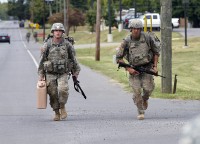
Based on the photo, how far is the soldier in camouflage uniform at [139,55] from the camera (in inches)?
459

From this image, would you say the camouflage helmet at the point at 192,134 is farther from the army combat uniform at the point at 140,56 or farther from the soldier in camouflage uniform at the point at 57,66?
the army combat uniform at the point at 140,56

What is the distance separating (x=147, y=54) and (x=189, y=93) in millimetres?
6086

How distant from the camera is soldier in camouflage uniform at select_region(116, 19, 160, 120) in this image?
38.2 feet

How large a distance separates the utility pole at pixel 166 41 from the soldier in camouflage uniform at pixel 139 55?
5335mm

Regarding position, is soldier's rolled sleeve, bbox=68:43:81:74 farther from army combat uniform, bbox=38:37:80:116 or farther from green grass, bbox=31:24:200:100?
green grass, bbox=31:24:200:100

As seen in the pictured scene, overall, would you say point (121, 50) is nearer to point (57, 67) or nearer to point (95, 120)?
point (57, 67)

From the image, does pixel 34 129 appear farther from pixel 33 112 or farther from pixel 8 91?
pixel 8 91

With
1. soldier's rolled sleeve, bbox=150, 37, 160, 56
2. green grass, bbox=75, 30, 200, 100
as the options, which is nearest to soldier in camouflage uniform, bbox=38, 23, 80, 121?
soldier's rolled sleeve, bbox=150, 37, 160, 56

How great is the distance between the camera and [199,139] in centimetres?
260

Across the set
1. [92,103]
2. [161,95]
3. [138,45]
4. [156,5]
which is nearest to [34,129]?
[138,45]

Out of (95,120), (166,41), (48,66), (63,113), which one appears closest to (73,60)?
(48,66)

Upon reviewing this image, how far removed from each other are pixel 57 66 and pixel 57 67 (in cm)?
2

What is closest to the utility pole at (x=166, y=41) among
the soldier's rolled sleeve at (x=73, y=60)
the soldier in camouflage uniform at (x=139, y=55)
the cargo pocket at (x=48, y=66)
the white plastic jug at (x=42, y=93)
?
the soldier in camouflage uniform at (x=139, y=55)

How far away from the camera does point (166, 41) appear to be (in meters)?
17.4
